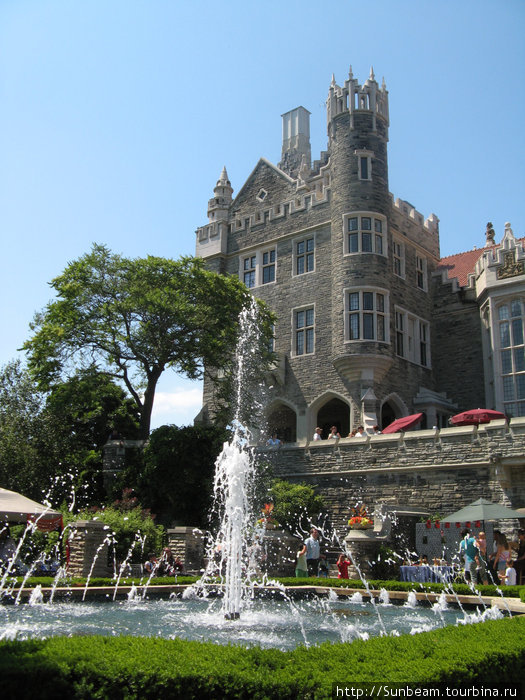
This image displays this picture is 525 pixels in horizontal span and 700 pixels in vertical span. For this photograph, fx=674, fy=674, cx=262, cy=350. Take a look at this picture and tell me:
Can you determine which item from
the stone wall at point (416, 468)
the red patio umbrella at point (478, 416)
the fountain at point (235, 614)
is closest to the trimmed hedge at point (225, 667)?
the fountain at point (235, 614)

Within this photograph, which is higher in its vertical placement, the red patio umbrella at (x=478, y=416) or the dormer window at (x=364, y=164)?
the dormer window at (x=364, y=164)

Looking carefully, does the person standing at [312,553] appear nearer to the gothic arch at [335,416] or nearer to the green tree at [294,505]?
the green tree at [294,505]

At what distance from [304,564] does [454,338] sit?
16433mm

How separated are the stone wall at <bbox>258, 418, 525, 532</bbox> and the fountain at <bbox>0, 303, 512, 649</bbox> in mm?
5084

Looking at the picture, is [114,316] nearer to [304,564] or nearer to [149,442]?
[149,442]

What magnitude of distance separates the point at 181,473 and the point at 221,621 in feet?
45.2

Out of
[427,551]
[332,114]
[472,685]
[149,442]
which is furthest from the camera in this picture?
[332,114]

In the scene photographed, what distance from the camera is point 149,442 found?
2570 centimetres

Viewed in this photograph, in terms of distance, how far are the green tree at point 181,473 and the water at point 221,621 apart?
10674 mm

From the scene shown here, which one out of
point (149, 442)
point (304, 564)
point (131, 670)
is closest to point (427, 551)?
point (304, 564)

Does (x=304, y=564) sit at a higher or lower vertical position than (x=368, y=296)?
lower

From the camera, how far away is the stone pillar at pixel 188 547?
56.6 ft

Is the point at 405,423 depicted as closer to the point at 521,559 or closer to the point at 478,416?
the point at 478,416

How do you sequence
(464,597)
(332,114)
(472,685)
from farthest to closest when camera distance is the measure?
(332,114), (464,597), (472,685)
